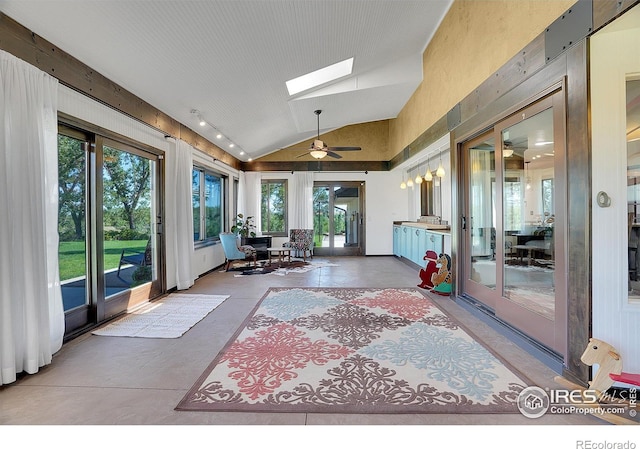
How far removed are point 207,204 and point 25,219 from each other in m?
4.66

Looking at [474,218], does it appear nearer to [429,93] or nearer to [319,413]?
[429,93]

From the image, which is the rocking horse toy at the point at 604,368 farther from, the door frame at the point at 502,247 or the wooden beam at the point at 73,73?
the wooden beam at the point at 73,73

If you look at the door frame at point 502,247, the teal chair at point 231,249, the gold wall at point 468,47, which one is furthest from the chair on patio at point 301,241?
the door frame at point 502,247

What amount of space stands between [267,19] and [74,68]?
193 cm

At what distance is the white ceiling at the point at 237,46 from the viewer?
258 cm

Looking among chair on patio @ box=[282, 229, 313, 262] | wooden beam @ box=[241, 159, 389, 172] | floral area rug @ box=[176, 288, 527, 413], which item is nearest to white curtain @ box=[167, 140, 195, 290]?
floral area rug @ box=[176, 288, 527, 413]

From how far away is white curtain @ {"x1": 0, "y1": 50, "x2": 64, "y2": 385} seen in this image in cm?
220

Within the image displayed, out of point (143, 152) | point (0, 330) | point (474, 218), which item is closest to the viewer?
point (0, 330)

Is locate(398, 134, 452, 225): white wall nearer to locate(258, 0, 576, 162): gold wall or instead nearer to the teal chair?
locate(258, 0, 576, 162): gold wall

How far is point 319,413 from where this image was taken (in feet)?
6.00

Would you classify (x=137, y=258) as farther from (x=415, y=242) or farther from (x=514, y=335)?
(x=415, y=242)

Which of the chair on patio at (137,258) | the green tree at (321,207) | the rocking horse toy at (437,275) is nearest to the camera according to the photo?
the chair on patio at (137,258)

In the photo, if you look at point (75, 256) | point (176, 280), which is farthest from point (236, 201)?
point (75, 256)

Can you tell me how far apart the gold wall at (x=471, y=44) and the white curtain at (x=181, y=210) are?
429cm
